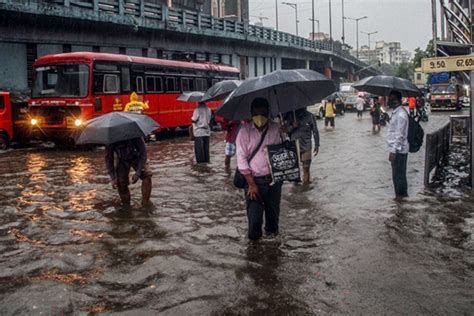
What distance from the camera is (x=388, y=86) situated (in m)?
8.55

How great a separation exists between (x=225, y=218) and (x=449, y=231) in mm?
3011

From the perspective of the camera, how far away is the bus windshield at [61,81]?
652 inches

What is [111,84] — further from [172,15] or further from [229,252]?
[172,15]

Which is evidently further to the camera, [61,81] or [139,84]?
[139,84]

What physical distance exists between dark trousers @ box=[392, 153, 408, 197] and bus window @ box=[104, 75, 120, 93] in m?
11.6

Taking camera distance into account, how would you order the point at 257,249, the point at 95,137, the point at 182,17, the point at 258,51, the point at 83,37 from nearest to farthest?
the point at 257,249, the point at 95,137, the point at 83,37, the point at 182,17, the point at 258,51

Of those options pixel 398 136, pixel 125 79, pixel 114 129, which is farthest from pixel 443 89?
pixel 114 129

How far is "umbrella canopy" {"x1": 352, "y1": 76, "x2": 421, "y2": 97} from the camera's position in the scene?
28.2ft

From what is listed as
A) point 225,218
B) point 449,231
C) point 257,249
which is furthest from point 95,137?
point 449,231

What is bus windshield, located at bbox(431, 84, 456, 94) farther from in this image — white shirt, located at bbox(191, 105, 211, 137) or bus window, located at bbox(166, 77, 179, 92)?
white shirt, located at bbox(191, 105, 211, 137)

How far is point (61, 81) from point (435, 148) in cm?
1195

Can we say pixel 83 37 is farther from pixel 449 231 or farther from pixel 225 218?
pixel 449 231

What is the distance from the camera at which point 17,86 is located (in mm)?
22656

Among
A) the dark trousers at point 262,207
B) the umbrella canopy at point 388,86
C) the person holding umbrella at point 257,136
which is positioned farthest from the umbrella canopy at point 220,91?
the dark trousers at point 262,207
